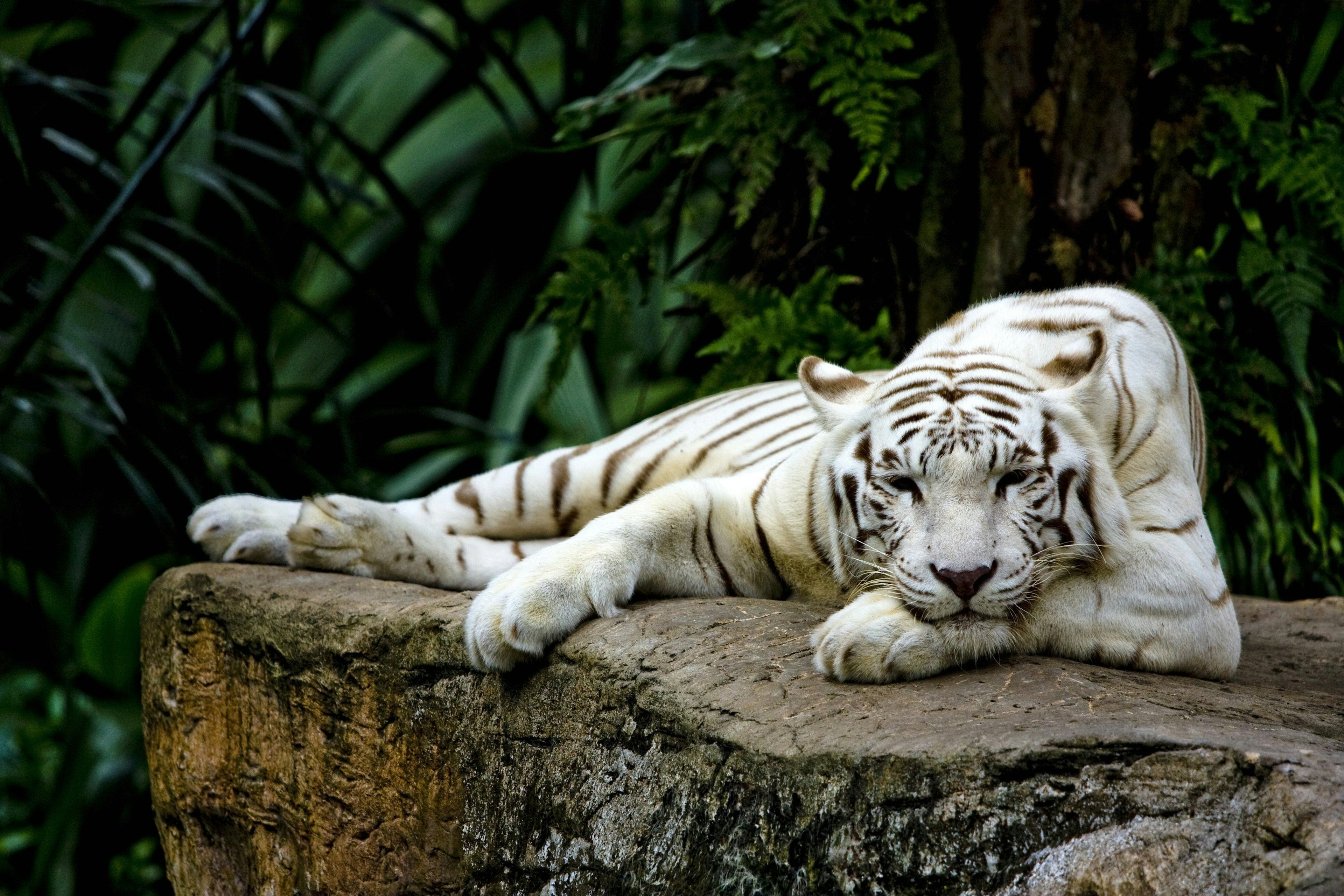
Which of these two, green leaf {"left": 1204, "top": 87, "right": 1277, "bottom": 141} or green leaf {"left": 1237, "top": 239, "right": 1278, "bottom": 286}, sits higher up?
green leaf {"left": 1204, "top": 87, "right": 1277, "bottom": 141}

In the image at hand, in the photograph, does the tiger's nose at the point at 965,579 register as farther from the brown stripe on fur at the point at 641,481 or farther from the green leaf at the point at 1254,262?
the green leaf at the point at 1254,262

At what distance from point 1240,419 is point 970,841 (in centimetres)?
242

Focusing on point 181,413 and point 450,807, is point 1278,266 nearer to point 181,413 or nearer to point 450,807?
point 450,807

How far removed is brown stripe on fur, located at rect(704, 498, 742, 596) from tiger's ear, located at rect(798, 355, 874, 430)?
319 mm

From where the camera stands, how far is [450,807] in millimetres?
2213

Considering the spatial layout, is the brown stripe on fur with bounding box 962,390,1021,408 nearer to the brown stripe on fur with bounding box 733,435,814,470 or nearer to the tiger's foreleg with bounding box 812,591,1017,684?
the tiger's foreleg with bounding box 812,591,1017,684

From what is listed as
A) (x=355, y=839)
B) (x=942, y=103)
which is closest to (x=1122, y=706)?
(x=355, y=839)

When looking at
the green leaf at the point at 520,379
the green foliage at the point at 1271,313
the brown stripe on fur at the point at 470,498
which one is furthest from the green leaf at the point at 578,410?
the green foliage at the point at 1271,313

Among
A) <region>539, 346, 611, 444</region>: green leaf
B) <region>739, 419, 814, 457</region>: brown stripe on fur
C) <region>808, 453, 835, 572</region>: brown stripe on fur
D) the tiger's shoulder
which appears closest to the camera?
the tiger's shoulder

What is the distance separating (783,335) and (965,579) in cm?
187

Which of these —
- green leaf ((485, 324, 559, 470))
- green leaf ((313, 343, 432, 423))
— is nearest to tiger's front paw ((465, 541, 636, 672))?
green leaf ((485, 324, 559, 470))

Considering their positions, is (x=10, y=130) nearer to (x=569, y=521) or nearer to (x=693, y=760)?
(x=569, y=521)

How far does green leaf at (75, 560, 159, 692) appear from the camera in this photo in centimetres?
512

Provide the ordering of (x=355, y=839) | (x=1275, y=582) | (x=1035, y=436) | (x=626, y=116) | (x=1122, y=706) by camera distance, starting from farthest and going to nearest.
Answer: (x=626, y=116) < (x=1275, y=582) < (x=355, y=839) < (x=1035, y=436) < (x=1122, y=706)
